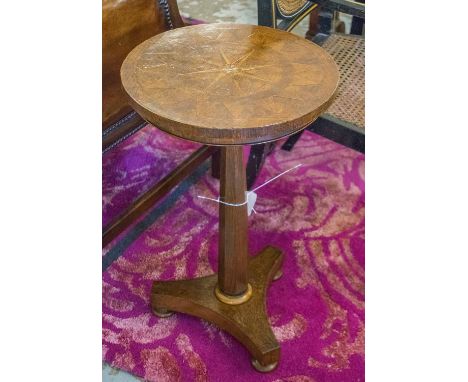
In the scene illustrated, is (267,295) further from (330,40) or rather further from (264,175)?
(330,40)

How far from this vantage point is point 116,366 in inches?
54.7

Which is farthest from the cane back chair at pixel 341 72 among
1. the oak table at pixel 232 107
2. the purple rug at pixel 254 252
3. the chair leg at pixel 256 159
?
the oak table at pixel 232 107

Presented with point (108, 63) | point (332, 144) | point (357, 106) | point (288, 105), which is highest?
point (288, 105)

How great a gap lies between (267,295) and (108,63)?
838mm

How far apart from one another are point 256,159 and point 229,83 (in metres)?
0.80

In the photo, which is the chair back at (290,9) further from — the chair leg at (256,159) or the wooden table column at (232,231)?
the wooden table column at (232,231)

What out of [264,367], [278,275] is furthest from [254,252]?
[264,367]

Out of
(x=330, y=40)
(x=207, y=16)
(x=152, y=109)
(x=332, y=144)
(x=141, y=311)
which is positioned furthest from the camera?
(x=207, y=16)

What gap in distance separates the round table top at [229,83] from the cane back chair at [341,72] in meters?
0.38

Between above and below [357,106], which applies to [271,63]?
above

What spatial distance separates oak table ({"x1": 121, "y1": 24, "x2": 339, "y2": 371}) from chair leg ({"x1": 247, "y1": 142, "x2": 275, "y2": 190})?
40 cm

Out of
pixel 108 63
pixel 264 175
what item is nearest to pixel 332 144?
pixel 264 175

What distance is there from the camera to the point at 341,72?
1.83m

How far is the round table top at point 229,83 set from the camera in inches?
38.6
